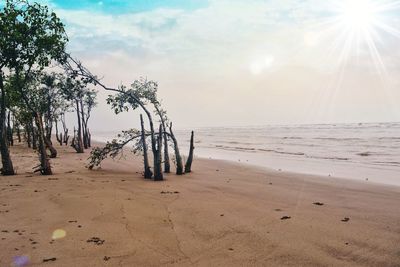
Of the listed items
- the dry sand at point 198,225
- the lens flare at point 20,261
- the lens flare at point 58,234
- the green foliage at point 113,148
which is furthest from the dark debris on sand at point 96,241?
the green foliage at point 113,148

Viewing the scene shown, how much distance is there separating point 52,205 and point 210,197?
216 inches

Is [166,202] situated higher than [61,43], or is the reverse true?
[61,43]

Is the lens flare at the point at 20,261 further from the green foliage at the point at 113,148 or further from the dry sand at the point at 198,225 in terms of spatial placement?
the green foliage at the point at 113,148

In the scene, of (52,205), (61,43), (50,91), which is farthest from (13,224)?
(50,91)

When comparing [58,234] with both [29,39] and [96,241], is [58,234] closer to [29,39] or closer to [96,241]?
[96,241]

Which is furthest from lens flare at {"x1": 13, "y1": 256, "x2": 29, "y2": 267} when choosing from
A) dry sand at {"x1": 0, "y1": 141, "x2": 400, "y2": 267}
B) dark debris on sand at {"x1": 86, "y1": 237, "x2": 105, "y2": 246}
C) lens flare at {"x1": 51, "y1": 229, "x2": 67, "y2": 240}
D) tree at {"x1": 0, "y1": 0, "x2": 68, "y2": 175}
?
tree at {"x1": 0, "y1": 0, "x2": 68, "y2": 175}

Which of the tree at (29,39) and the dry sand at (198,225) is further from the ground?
the tree at (29,39)

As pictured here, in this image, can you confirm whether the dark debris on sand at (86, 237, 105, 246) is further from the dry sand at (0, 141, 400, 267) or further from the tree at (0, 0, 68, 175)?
the tree at (0, 0, 68, 175)

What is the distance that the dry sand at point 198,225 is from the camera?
7.03 m

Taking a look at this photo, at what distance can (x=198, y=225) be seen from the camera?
931 centimetres

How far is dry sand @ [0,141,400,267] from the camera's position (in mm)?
7027

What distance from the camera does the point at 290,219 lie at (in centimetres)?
984

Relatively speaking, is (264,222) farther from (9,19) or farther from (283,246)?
(9,19)

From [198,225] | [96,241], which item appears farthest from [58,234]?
[198,225]
